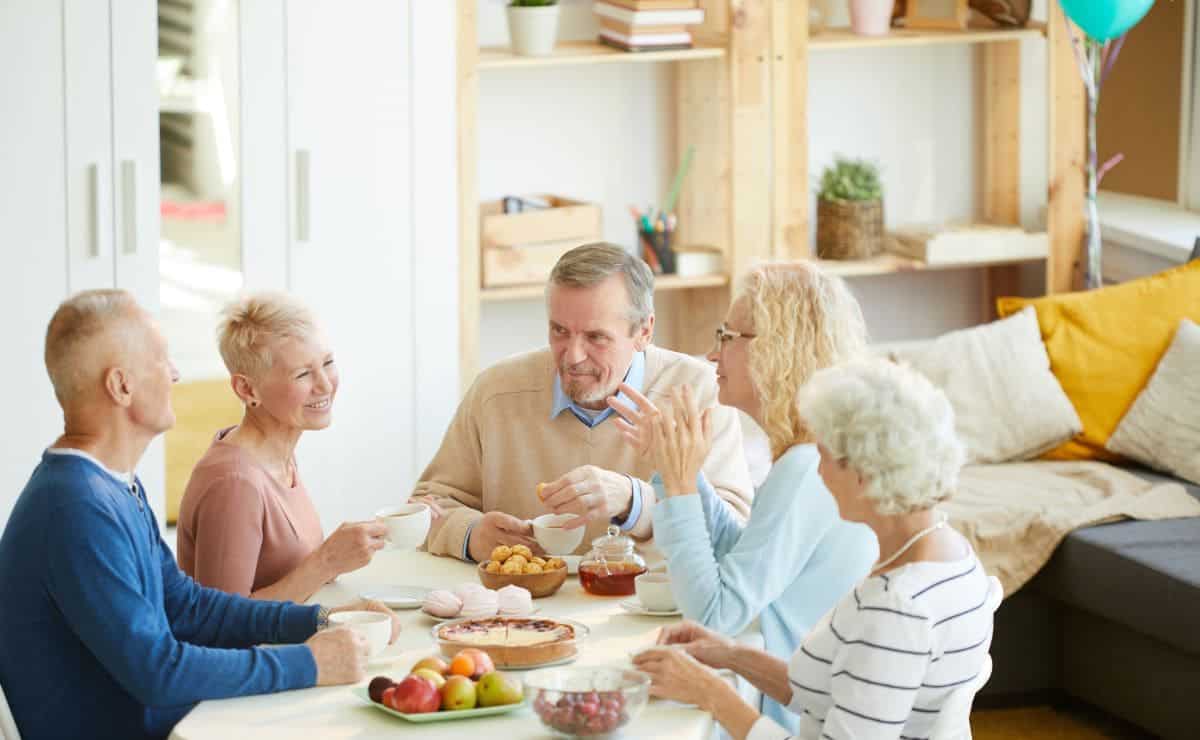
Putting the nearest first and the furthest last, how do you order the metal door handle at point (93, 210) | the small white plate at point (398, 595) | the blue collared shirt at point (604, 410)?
the small white plate at point (398, 595) < the blue collared shirt at point (604, 410) < the metal door handle at point (93, 210)

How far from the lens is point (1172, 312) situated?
4324mm

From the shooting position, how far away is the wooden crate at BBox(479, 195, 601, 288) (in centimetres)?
436

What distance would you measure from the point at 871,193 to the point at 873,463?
9.42ft

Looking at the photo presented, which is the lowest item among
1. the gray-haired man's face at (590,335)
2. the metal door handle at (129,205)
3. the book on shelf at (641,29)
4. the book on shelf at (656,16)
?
the gray-haired man's face at (590,335)

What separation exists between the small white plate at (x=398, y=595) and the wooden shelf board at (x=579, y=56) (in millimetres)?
2048

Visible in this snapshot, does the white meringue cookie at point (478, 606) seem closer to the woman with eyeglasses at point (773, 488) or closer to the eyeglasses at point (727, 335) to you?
the woman with eyeglasses at point (773, 488)

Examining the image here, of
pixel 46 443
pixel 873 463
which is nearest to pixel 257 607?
pixel 873 463

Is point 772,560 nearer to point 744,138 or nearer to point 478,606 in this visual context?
point 478,606

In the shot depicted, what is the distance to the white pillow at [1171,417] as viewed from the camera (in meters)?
4.12

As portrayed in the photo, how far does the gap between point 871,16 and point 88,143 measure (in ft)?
6.75

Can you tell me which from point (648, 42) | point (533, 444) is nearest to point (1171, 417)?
point (648, 42)

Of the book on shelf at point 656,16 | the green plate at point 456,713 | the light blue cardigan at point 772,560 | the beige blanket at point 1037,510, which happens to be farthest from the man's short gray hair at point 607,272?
the book on shelf at point 656,16

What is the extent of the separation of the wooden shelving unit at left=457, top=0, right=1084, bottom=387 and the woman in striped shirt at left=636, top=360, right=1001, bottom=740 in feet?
7.49

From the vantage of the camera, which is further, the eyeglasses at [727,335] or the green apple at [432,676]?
the eyeglasses at [727,335]
